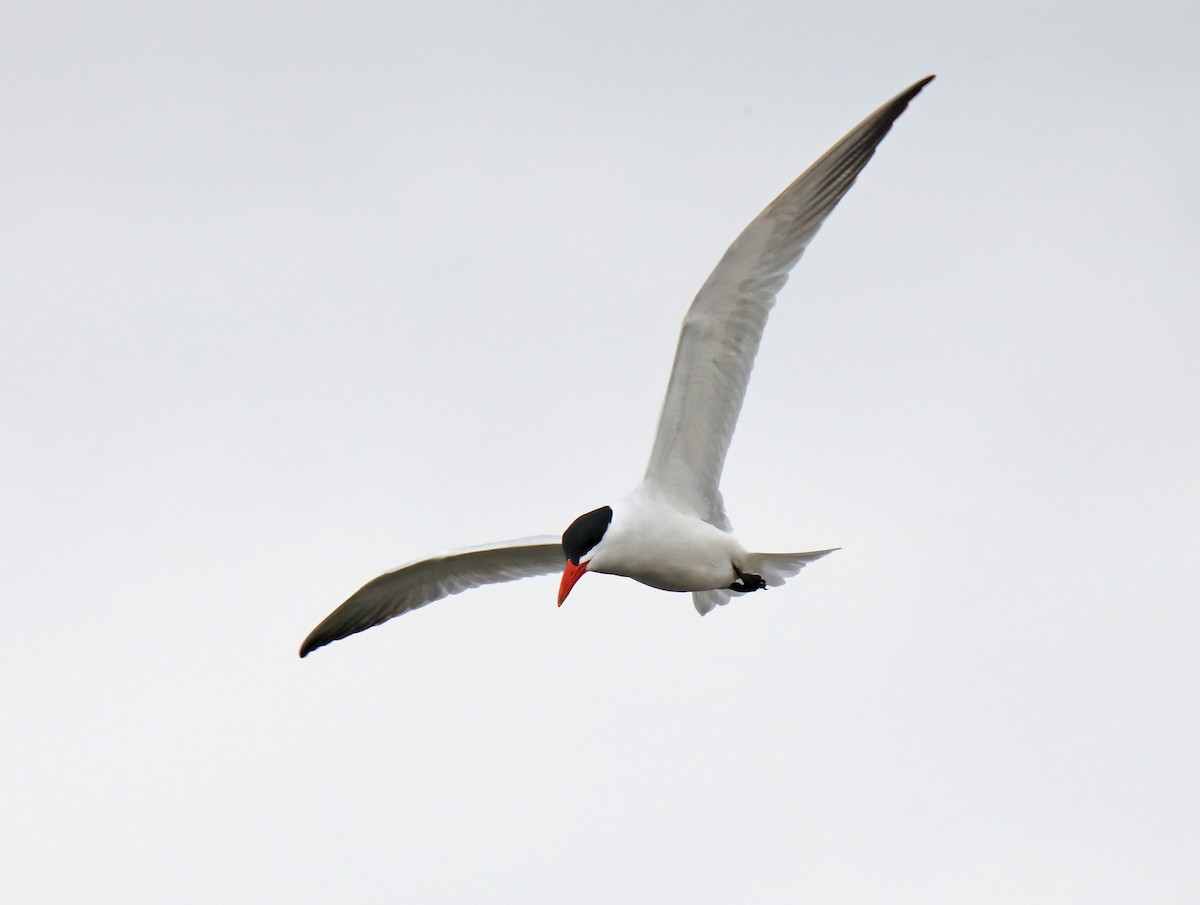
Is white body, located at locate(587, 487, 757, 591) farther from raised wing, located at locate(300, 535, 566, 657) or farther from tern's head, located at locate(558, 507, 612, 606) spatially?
raised wing, located at locate(300, 535, 566, 657)

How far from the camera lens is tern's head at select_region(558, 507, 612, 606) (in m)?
12.5

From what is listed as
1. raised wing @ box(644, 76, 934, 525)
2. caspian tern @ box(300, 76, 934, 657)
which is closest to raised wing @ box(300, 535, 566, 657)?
caspian tern @ box(300, 76, 934, 657)

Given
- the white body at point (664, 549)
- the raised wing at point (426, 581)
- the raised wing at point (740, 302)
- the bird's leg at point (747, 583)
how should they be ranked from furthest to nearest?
the raised wing at point (426, 581) → the bird's leg at point (747, 583) → the white body at point (664, 549) → the raised wing at point (740, 302)

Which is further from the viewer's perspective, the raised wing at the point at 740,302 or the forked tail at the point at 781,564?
the forked tail at the point at 781,564

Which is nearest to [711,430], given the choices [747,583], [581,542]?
[747,583]

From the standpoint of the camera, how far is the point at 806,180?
12422 mm

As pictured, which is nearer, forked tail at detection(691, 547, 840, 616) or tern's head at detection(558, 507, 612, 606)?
tern's head at detection(558, 507, 612, 606)

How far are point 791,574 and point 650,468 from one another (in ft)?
5.38

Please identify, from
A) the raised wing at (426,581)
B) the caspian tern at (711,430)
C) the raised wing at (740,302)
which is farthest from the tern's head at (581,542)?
the raised wing at (426,581)

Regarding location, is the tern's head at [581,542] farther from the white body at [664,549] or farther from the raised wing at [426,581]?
the raised wing at [426,581]

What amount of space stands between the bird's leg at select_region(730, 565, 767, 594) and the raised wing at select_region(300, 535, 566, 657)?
1.50m

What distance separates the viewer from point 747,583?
548 inches

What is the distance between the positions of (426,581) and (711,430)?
3314 mm

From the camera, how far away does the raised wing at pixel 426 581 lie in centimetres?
1465
